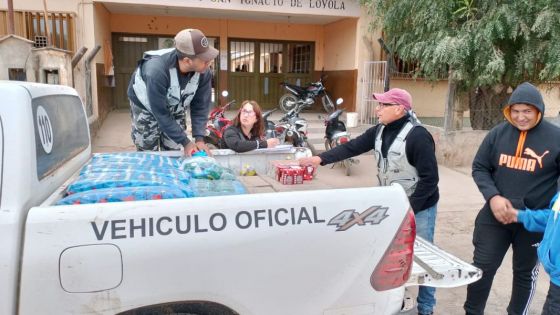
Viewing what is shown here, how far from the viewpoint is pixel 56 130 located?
95.3 inches

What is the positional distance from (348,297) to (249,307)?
17.6 inches

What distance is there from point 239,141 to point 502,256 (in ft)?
8.61

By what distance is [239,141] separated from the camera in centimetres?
476

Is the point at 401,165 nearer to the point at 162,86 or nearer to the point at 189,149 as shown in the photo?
the point at 189,149

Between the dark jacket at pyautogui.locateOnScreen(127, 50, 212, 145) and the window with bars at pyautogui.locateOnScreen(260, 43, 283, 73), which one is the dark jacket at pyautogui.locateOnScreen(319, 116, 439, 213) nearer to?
the dark jacket at pyautogui.locateOnScreen(127, 50, 212, 145)

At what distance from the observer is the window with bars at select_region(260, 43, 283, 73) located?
14.1m

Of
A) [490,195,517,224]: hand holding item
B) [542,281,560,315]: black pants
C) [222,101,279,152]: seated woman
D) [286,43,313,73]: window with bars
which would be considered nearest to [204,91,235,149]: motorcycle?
[222,101,279,152]: seated woman

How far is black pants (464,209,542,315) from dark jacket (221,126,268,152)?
230 cm

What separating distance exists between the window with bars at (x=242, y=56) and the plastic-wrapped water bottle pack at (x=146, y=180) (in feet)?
36.4

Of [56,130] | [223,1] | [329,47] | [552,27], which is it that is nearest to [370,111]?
[329,47]

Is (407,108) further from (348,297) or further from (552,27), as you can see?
(552,27)

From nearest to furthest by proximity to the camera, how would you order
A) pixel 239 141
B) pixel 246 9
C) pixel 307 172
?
pixel 307 172 → pixel 239 141 → pixel 246 9

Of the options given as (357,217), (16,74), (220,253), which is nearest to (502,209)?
(357,217)

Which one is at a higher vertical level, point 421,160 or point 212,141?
point 421,160
